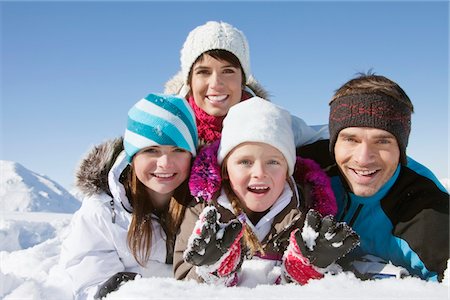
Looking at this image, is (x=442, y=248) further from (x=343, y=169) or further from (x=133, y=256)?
(x=133, y=256)

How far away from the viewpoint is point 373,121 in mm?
2367

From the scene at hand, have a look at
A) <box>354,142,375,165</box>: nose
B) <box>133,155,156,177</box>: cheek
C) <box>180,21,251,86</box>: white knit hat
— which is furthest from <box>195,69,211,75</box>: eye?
<box>354,142,375,165</box>: nose

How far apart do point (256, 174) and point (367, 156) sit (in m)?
0.64

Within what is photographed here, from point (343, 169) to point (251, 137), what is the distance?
621 millimetres

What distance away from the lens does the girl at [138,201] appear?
2.59m

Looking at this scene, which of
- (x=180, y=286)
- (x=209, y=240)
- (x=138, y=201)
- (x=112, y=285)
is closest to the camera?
(x=180, y=286)

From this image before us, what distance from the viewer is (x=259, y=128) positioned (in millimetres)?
2439

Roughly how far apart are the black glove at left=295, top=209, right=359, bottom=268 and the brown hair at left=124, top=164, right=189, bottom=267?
0.98m

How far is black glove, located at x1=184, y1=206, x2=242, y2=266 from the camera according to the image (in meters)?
1.79

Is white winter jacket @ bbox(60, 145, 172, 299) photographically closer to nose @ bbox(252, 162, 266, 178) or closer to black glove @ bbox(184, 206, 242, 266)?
nose @ bbox(252, 162, 266, 178)

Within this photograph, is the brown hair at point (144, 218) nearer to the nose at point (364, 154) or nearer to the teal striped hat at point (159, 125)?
the teal striped hat at point (159, 125)

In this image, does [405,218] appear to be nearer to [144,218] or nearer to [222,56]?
[144,218]

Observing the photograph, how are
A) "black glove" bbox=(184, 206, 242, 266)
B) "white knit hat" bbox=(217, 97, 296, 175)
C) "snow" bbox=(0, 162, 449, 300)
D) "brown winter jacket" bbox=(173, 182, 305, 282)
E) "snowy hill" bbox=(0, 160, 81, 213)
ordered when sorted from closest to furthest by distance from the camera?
1. "snow" bbox=(0, 162, 449, 300)
2. "black glove" bbox=(184, 206, 242, 266)
3. "brown winter jacket" bbox=(173, 182, 305, 282)
4. "white knit hat" bbox=(217, 97, 296, 175)
5. "snowy hill" bbox=(0, 160, 81, 213)

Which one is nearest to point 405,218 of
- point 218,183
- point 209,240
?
point 218,183
